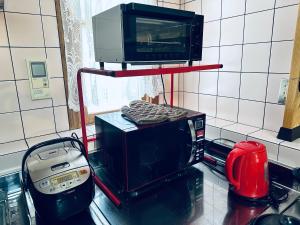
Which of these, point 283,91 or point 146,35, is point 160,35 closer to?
point 146,35

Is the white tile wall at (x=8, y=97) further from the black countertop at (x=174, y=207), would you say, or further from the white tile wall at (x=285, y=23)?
the white tile wall at (x=285, y=23)

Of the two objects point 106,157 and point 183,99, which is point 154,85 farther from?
point 106,157

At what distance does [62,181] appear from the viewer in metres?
0.68

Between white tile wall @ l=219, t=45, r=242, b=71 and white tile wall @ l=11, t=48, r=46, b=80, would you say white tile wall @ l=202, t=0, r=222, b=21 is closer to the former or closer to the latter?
white tile wall @ l=219, t=45, r=242, b=71

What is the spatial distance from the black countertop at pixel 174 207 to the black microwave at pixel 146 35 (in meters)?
0.51

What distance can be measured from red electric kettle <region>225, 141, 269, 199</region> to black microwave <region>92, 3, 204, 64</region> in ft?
1.34

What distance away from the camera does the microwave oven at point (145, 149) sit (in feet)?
2.53

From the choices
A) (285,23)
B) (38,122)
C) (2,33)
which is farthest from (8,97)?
(285,23)

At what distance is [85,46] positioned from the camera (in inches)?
45.0

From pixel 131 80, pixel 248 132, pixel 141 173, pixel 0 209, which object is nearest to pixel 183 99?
pixel 131 80

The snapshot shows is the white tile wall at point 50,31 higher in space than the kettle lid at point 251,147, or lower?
higher

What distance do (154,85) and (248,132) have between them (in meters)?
0.62

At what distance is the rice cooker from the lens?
0.65 m

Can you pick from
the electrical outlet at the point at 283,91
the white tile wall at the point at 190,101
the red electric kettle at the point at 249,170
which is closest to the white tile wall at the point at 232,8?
the electrical outlet at the point at 283,91
